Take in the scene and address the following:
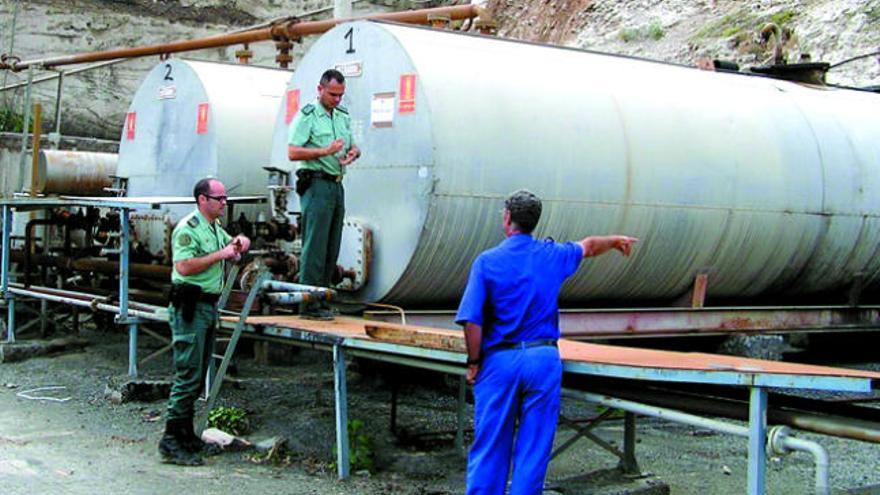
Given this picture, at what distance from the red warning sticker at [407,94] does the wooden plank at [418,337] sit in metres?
2.12

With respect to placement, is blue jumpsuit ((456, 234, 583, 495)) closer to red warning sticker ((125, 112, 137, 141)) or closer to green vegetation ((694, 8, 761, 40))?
red warning sticker ((125, 112, 137, 141))

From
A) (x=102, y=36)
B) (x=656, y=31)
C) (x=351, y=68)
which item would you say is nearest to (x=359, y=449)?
(x=351, y=68)

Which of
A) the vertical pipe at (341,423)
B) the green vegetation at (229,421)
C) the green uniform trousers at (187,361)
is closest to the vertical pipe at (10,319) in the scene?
the green vegetation at (229,421)

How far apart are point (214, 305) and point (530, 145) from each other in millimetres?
2680

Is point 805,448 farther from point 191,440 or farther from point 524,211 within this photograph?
point 191,440

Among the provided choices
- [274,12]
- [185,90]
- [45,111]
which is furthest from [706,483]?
[274,12]

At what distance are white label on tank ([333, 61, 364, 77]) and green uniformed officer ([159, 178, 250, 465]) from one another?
6.15 ft

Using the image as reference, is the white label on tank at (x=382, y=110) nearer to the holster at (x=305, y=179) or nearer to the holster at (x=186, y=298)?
the holster at (x=305, y=179)

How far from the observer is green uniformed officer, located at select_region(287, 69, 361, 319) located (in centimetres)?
837

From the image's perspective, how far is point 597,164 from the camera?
8.98 m

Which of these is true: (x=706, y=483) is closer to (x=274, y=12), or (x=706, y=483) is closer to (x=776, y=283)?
(x=776, y=283)

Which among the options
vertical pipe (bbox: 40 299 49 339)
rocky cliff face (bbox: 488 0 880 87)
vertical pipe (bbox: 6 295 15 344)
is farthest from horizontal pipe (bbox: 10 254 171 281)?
rocky cliff face (bbox: 488 0 880 87)

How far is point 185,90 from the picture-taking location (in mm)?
11852

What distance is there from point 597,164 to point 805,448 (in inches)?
170
